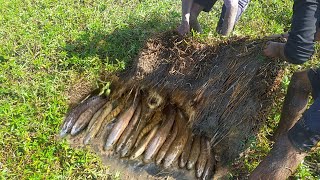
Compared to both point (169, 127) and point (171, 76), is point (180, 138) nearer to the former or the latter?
point (169, 127)

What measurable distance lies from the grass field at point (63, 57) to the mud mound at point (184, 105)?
0.81ft

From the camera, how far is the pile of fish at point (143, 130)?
460cm

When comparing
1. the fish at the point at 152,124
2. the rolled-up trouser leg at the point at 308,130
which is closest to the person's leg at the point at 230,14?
the fish at the point at 152,124

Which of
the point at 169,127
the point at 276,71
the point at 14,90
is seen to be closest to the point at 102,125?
the point at 169,127

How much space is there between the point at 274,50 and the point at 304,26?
2.70 ft

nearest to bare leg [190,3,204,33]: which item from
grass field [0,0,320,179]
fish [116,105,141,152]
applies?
grass field [0,0,320,179]

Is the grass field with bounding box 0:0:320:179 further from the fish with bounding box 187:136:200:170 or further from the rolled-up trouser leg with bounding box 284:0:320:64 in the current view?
the rolled-up trouser leg with bounding box 284:0:320:64

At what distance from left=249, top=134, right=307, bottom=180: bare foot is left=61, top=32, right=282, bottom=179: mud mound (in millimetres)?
753

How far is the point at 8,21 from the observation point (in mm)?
5816

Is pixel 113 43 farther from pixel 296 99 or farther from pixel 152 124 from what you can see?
pixel 296 99

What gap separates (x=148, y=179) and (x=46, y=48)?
2.41 metres

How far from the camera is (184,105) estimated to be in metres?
4.88

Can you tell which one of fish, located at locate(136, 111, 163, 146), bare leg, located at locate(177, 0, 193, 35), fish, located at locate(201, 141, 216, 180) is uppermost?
bare leg, located at locate(177, 0, 193, 35)

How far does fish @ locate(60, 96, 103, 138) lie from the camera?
15.1ft
